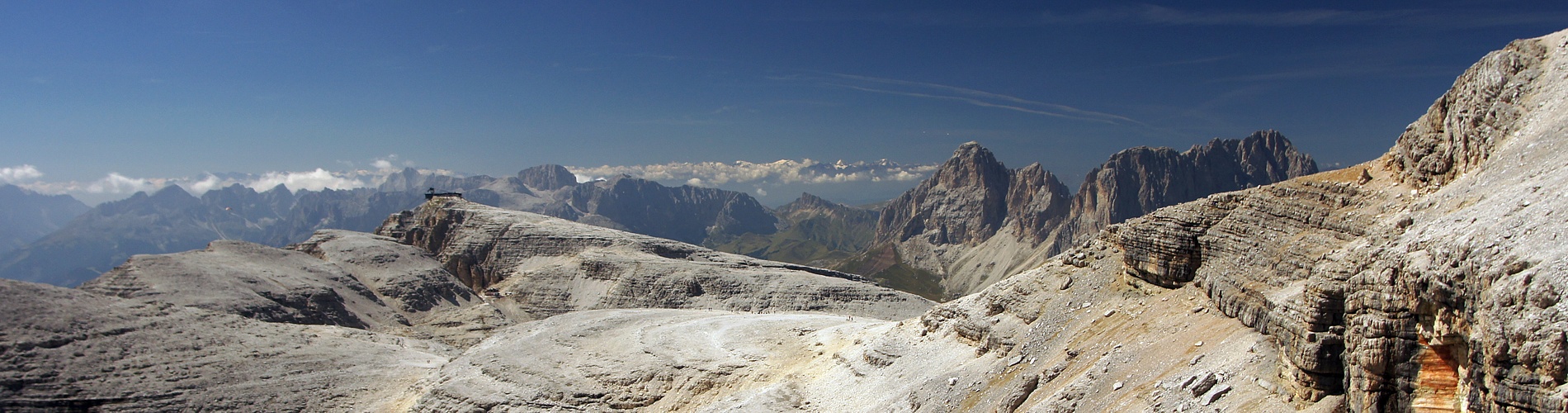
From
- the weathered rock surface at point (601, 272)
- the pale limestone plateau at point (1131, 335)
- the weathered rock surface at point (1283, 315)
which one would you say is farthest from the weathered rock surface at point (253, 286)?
the weathered rock surface at point (1283, 315)

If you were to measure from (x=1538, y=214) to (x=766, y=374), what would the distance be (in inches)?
1617

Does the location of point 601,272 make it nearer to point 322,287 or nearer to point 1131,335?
point 322,287

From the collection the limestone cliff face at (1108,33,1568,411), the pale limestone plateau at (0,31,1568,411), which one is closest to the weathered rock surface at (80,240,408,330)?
the pale limestone plateau at (0,31,1568,411)

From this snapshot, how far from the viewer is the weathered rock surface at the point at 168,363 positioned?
177 feet

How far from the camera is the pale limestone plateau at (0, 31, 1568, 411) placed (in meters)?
17.0

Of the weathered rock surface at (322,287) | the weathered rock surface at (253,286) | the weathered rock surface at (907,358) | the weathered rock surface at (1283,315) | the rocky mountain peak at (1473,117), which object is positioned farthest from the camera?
the weathered rock surface at (322,287)

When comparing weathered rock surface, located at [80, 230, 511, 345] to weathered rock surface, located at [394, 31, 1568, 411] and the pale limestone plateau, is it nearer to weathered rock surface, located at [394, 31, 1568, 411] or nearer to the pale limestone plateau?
the pale limestone plateau


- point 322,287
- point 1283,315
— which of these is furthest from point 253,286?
point 1283,315

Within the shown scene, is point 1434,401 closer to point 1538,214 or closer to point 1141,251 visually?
point 1538,214

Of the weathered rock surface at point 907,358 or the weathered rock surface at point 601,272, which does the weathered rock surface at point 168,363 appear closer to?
the weathered rock surface at point 907,358

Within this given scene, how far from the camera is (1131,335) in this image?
1287 inches

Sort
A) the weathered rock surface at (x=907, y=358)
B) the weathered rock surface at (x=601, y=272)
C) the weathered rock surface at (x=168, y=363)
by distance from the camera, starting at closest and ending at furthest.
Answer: the weathered rock surface at (x=907, y=358) < the weathered rock surface at (x=168, y=363) < the weathered rock surface at (x=601, y=272)

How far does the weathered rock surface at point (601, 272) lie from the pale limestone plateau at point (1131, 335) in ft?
108

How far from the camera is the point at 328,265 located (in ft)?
362
